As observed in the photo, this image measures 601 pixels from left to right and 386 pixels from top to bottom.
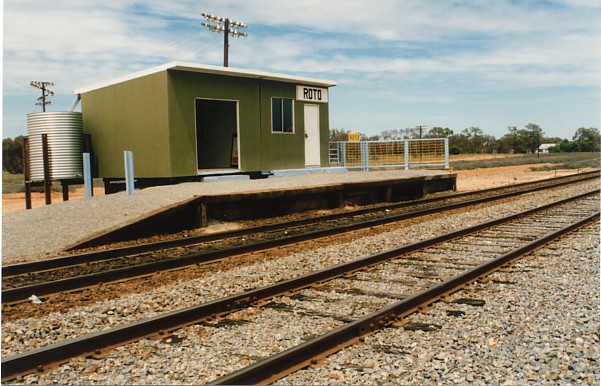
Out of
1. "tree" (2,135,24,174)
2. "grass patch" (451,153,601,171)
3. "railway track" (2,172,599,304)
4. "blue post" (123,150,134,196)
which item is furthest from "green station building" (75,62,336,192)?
"tree" (2,135,24,174)

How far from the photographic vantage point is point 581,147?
79.2 metres

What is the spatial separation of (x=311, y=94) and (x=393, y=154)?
560cm

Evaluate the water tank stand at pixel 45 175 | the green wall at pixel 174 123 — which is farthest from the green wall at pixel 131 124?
the water tank stand at pixel 45 175

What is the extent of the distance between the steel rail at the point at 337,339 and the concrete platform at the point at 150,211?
5.61m

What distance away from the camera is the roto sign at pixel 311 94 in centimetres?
1819

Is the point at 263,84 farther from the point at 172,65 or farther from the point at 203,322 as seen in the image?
the point at 203,322

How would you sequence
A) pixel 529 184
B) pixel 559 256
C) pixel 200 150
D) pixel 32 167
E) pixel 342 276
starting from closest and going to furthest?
pixel 342 276 → pixel 559 256 → pixel 32 167 → pixel 200 150 → pixel 529 184

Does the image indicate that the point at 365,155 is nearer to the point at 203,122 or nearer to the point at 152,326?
the point at 203,122

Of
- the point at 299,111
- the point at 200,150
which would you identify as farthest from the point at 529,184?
the point at 200,150

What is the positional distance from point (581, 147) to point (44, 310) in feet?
286

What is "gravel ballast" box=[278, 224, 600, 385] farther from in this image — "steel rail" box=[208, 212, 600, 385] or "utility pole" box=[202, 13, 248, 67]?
"utility pole" box=[202, 13, 248, 67]

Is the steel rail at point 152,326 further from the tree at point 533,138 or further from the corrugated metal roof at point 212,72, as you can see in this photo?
the tree at point 533,138

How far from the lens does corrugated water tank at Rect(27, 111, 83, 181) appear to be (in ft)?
53.1

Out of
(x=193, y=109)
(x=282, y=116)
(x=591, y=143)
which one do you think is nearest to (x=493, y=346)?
(x=193, y=109)
